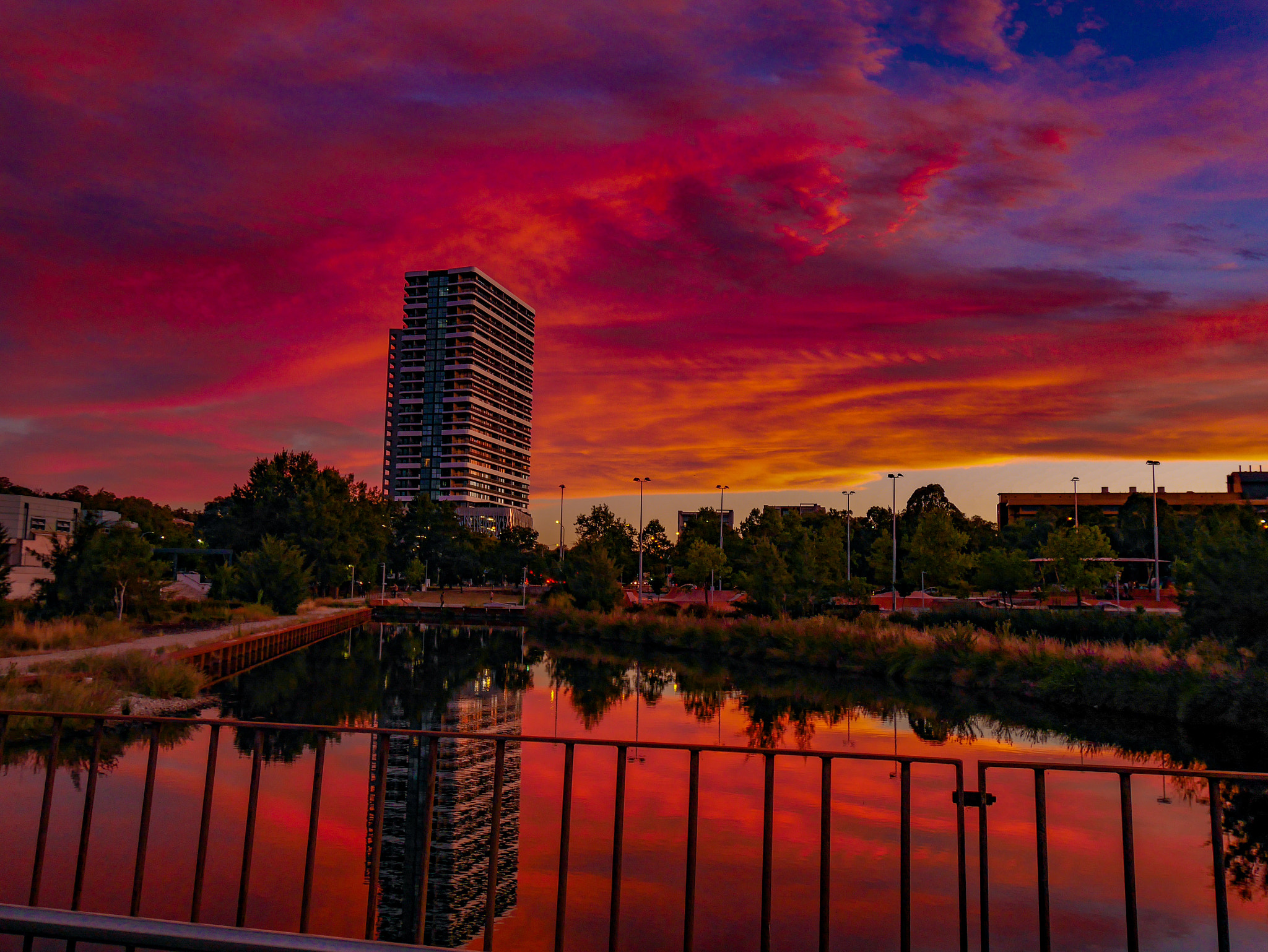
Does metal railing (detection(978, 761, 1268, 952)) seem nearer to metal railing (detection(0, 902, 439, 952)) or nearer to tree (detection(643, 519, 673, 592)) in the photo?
metal railing (detection(0, 902, 439, 952))

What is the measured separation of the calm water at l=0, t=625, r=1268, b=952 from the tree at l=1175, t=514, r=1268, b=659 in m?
2.88

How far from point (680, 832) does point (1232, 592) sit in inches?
690

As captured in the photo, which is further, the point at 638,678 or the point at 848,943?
the point at 638,678

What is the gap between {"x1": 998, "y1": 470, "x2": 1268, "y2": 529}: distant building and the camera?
15650 centimetres

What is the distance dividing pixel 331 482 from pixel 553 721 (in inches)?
3462

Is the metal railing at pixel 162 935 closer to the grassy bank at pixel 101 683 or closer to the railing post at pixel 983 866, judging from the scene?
the railing post at pixel 983 866

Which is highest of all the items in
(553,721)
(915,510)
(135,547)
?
(915,510)

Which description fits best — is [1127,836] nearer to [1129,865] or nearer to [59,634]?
[1129,865]

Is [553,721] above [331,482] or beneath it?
beneath

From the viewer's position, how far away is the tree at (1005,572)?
207 ft

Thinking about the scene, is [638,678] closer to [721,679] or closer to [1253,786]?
[721,679]

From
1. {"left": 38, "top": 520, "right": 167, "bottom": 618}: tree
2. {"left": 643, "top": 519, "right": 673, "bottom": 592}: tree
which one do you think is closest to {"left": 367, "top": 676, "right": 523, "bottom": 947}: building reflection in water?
{"left": 38, "top": 520, "right": 167, "bottom": 618}: tree

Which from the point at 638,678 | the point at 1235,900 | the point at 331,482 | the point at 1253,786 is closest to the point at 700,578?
the point at 638,678

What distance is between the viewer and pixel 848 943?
10086 mm
